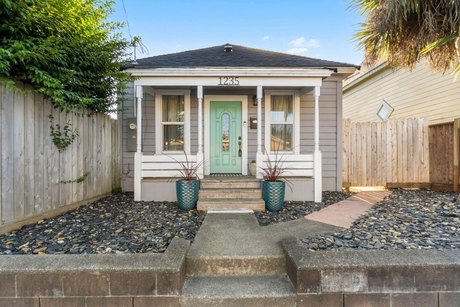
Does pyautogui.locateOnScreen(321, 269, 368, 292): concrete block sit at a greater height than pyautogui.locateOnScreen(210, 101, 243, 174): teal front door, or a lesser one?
lesser

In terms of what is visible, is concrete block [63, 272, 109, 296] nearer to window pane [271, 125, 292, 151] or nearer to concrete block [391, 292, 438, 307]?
concrete block [391, 292, 438, 307]

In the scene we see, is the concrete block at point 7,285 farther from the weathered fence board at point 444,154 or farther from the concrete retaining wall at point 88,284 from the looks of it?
the weathered fence board at point 444,154

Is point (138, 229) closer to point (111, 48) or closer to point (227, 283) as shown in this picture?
point (227, 283)

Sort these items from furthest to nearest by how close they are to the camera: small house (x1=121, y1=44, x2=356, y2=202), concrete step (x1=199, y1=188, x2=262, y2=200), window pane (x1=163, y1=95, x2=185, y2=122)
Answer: window pane (x1=163, y1=95, x2=185, y2=122) < small house (x1=121, y1=44, x2=356, y2=202) < concrete step (x1=199, y1=188, x2=262, y2=200)

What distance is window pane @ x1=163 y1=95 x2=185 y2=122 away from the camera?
6242 mm

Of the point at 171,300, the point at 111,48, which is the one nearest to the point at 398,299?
the point at 171,300

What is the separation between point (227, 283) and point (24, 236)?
2671mm

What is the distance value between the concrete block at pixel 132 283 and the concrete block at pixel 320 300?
122 cm

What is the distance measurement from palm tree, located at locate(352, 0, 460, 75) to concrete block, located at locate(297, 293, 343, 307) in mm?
4344

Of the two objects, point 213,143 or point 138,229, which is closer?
point 138,229

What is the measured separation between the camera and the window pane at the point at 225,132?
20.5 ft

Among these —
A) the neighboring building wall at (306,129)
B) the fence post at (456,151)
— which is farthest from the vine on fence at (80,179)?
the fence post at (456,151)

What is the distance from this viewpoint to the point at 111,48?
4.46 metres

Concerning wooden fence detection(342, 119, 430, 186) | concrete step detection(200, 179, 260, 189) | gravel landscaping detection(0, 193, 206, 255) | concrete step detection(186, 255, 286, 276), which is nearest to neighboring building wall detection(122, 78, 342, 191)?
wooden fence detection(342, 119, 430, 186)
